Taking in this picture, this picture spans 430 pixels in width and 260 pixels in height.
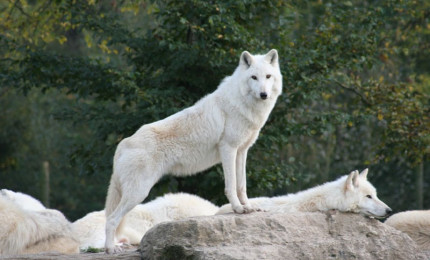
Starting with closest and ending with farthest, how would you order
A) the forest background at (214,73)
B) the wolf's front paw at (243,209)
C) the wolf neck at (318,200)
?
the wolf's front paw at (243,209) < the wolf neck at (318,200) < the forest background at (214,73)

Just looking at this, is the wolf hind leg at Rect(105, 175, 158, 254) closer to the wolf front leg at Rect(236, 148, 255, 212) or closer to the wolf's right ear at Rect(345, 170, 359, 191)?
the wolf front leg at Rect(236, 148, 255, 212)

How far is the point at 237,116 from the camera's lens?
22.7 feet

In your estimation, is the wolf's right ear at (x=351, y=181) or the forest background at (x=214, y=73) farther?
the forest background at (x=214, y=73)

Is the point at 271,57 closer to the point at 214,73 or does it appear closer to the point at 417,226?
the point at 417,226

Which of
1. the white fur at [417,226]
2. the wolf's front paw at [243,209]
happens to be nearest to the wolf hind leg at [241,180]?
the wolf's front paw at [243,209]

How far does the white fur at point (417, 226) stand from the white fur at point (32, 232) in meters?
4.25

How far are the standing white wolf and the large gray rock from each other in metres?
0.34

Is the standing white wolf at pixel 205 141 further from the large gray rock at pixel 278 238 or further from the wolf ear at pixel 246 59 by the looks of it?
the large gray rock at pixel 278 238

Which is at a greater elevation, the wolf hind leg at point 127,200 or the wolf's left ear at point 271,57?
the wolf's left ear at point 271,57

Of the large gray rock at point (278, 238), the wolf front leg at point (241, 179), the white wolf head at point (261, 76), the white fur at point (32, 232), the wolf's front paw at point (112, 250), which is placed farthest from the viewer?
the white fur at point (32, 232)

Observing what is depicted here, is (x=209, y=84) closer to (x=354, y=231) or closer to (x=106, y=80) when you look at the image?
(x=106, y=80)

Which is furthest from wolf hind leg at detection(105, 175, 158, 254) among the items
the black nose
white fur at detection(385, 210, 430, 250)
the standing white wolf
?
white fur at detection(385, 210, 430, 250)

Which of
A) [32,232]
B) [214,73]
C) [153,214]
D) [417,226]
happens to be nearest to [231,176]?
[32,232]

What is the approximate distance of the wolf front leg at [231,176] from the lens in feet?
21.7
